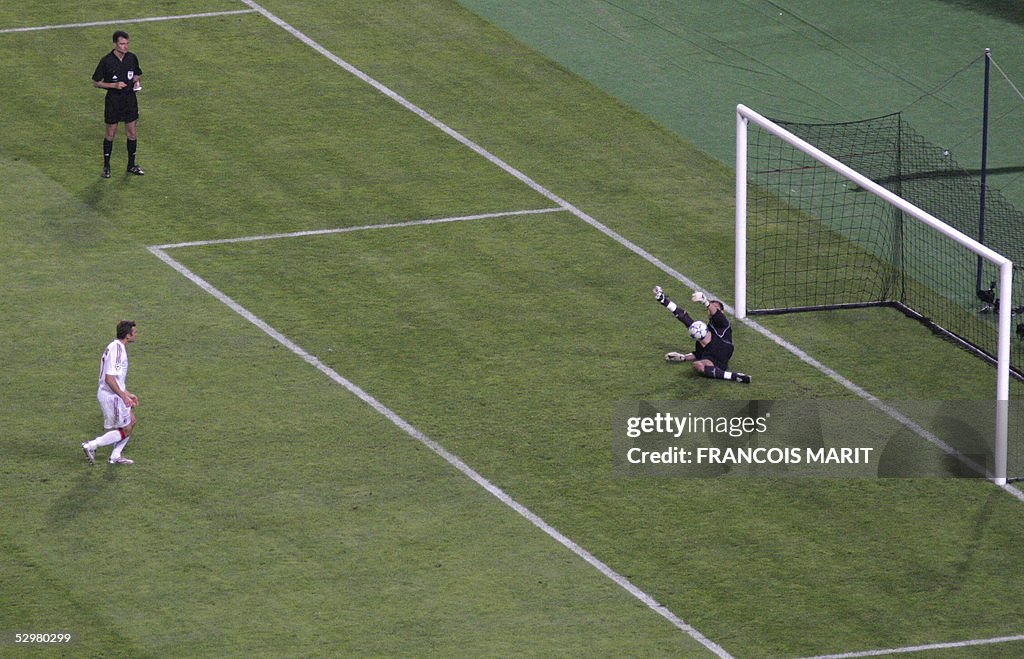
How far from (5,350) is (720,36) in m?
15.7

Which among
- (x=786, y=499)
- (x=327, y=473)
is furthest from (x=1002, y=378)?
(x=327, y=473)

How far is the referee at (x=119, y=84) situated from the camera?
25.6 meters

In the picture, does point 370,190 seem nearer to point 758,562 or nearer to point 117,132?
point 117,132

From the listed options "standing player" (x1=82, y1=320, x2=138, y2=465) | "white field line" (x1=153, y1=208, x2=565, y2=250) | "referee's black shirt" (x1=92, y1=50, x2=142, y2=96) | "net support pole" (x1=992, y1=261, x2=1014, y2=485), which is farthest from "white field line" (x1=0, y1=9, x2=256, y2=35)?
"net support pole" (x1=992, y1=261, x2=1014, y2=485)

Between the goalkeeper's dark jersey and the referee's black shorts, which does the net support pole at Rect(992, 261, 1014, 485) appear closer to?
the goalkeeper's dark jersey

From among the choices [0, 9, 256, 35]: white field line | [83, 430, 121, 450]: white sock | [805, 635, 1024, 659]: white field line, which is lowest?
[805, 635, 1024, 659]: white field line

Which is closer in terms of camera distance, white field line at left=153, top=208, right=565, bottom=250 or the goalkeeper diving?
the goalkeeper diving

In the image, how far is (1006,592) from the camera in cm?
1711

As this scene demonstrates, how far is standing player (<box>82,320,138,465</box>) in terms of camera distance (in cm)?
1873

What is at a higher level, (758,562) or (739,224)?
(739,224)

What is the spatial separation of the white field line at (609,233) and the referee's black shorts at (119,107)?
16.9 ft

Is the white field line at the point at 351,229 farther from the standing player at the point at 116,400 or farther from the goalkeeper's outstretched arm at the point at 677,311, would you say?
the standing player at the point at 116,400

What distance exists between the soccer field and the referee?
0.97 metres

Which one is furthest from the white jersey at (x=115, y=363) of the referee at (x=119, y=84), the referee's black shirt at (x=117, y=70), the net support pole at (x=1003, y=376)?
the net support pole at (x=1003, y=376)
